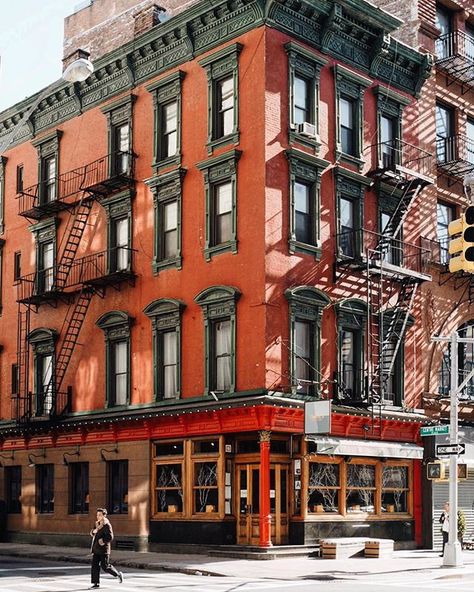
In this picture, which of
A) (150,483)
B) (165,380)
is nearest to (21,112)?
(165,380)

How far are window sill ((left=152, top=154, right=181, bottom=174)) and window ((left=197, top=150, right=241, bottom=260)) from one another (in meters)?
1.33

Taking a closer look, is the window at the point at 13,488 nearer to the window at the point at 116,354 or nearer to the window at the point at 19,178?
the window at the point at 116,354

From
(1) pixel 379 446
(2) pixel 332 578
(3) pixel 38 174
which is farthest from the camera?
(3) pixel 38 174

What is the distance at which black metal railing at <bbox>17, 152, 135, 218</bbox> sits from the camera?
119 feet

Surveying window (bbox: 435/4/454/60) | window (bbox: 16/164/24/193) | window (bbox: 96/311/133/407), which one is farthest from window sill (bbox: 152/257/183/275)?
window (bbox: 435/4/454/60)

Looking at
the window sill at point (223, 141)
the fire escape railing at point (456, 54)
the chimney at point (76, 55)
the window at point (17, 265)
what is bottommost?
the window at point (17, 265)

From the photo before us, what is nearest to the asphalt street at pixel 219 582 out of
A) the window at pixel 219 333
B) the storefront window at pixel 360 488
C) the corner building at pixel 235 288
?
the corner building at pixel 235 288

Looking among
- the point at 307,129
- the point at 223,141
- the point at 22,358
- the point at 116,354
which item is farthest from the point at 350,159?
the point at 22,358

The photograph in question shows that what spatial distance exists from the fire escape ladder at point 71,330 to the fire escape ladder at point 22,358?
7.95 feet

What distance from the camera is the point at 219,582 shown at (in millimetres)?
23250

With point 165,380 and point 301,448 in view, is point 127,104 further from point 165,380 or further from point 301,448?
point 301,448

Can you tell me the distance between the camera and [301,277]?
31.7m

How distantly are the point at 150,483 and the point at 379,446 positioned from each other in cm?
769

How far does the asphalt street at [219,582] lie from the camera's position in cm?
2116
